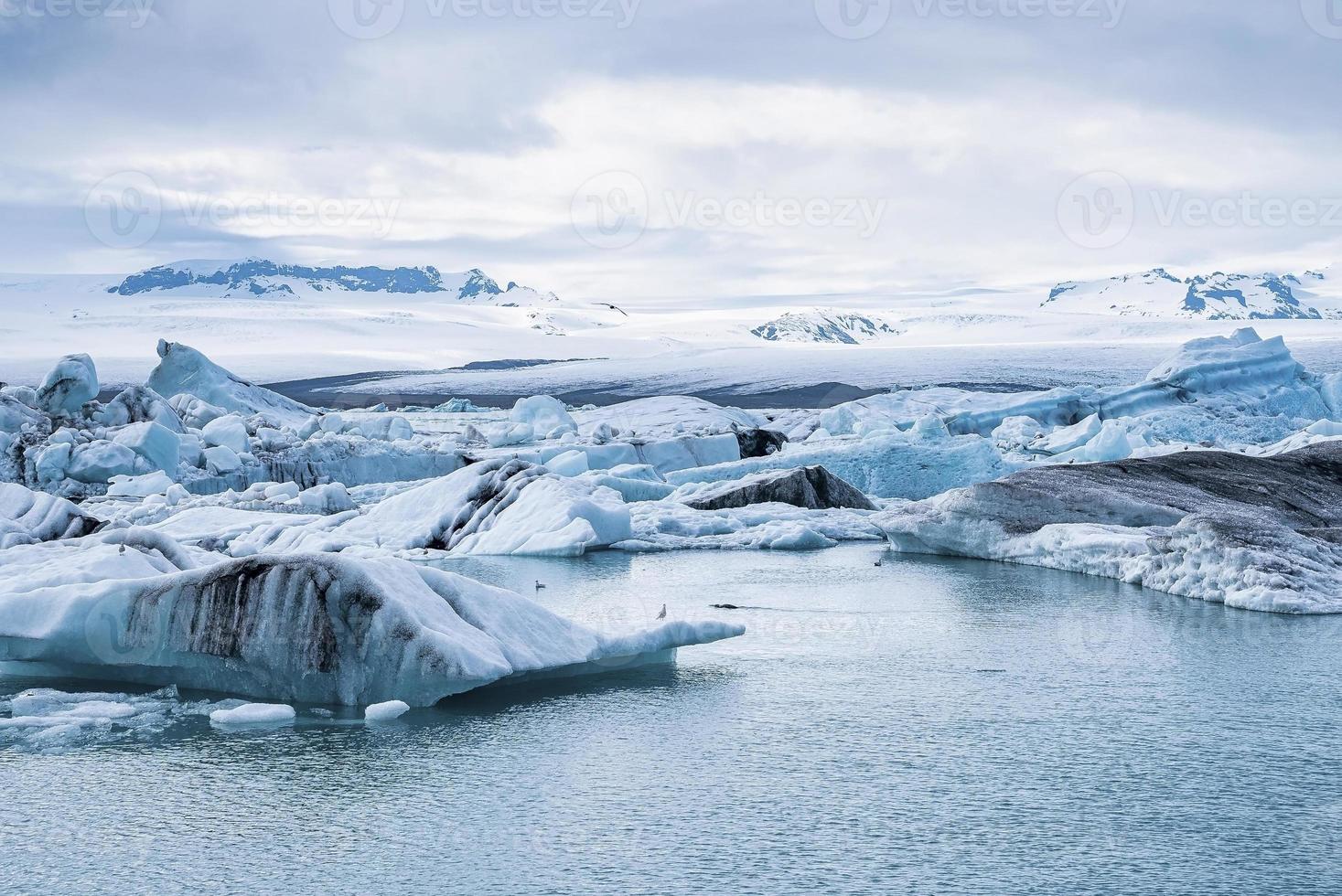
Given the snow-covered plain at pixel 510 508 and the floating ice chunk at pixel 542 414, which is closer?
the snow-covered plain at pixel 510 508

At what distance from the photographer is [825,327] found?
170750 mm

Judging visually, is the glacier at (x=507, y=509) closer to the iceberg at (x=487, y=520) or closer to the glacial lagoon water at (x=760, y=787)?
the iceberg at (x=487, y=520)

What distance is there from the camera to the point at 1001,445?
2661 cm

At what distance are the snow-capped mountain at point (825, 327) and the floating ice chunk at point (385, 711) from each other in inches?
5731

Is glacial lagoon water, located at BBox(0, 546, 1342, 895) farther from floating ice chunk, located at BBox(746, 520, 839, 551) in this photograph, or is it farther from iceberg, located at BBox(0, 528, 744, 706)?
floating ice chunk, located at BBox(746, 520, 839, 551)

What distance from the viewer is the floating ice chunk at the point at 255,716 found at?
6.05 metres

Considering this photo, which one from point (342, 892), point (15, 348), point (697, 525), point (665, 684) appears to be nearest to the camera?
point (342, 892)

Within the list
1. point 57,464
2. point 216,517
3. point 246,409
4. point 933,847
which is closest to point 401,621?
point 933,847

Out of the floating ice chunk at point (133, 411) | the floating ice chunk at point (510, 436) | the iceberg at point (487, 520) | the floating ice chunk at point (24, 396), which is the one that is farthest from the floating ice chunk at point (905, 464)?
the floating ice chunk at point (24, 396)

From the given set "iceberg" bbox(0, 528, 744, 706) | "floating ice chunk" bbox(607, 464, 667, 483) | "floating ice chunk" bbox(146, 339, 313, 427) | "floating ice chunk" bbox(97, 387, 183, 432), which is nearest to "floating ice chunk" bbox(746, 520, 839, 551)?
"floating ice chunk" bbox(607, 464, 667, 483)

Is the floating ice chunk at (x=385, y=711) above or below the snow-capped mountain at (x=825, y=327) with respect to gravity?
below

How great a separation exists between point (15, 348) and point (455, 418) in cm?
5687

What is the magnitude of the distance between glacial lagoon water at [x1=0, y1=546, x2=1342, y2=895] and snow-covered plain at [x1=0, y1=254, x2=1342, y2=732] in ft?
1.29

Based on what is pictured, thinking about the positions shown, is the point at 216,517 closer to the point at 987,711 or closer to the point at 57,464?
the point at 57,464
